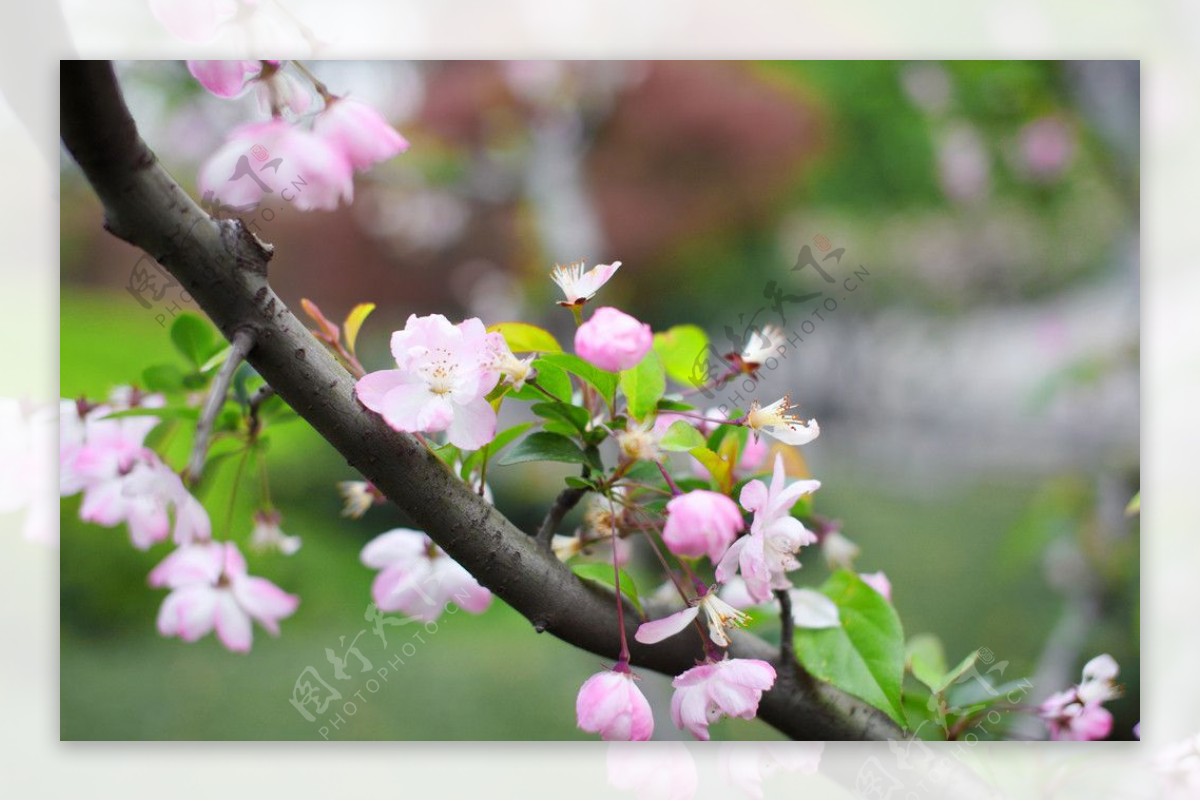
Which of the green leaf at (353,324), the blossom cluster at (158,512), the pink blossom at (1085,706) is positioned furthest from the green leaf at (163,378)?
the pink blossom at (1085,706)

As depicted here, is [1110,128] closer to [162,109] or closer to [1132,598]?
[1132,598]

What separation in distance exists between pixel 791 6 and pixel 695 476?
68 centimetres

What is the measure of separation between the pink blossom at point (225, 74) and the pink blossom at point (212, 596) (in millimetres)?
398

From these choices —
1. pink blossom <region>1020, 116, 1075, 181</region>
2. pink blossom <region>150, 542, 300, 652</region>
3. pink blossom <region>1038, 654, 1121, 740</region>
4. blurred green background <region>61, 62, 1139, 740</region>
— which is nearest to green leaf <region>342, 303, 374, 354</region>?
pink blossom <region>150, 542, 300, 652</region>

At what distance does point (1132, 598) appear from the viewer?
1395 millimetres

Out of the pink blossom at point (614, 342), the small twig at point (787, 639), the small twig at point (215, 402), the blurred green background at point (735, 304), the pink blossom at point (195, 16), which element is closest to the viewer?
the small twig at point (215, 402)

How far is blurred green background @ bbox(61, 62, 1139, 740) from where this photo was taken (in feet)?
4.28

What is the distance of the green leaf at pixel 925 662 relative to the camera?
751 millimetres

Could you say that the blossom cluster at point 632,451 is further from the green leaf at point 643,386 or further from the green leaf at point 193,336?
the green leaf at point 193,336

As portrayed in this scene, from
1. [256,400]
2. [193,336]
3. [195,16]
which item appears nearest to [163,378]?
[193,336]

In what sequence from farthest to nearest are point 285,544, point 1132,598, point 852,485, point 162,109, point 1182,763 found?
1. point 852,485
2. point 1132,598
3. point 162,109
4. point 1182,763
5. point 285,544

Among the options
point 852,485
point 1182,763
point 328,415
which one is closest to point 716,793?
point 1182,763

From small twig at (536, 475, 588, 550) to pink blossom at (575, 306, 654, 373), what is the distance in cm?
10

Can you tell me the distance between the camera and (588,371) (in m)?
0.60
